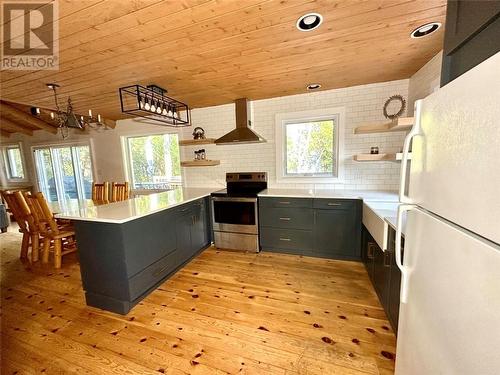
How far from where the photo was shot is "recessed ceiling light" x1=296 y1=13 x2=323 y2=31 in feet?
5.45

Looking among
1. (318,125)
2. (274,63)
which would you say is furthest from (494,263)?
(318,125)

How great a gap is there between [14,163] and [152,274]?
744 centimetres

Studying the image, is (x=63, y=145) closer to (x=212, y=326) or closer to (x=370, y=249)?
(x=212, y=326)

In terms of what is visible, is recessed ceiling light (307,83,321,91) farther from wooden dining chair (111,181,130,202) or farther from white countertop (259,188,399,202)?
wooden dining chair (111,181,130,202)

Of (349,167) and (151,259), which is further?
(349,167)

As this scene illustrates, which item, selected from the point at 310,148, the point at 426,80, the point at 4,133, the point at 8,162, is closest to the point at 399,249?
the point at 426,80

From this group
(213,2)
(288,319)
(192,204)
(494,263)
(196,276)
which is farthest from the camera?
(192,204)

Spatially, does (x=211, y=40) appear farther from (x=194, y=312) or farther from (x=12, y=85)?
(x=12, y=85)

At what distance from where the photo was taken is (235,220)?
3299mm

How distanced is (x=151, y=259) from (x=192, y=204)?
94 cm

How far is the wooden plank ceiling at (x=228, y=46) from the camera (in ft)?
5.21

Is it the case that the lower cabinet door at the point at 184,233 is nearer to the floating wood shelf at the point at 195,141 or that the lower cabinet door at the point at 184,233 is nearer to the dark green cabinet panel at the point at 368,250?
the floating wood shelf at the point at 195,141

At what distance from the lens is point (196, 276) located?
8.78 ft

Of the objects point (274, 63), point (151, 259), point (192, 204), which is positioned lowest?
point (151, 259)
